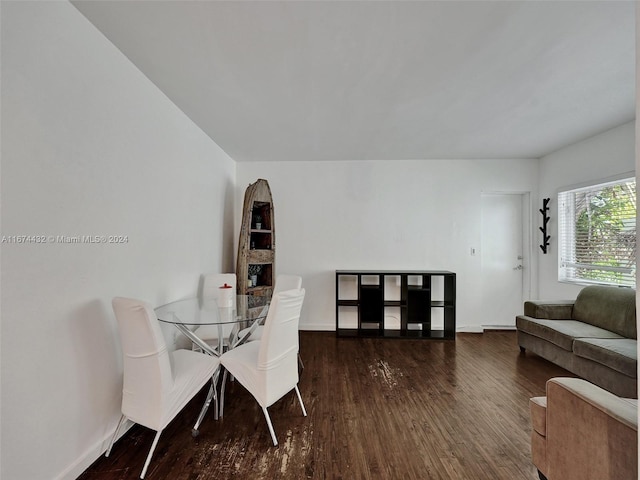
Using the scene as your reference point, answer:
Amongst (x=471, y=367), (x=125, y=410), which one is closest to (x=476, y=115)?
(x=471, y=367)

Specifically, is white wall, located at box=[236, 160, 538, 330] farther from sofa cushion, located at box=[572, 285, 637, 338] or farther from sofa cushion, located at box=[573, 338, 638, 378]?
sofa cushion, located at box=[573, 338, 638, 378]

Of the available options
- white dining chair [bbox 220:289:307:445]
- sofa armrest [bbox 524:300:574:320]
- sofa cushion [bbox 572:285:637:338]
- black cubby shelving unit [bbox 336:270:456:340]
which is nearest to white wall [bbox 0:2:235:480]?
white dining chair [bbox 220:289:307:445]

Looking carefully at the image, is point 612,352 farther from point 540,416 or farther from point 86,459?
point 86,459

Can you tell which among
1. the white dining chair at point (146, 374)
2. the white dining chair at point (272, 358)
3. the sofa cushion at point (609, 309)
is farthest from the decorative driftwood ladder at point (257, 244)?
the sofa cushion at point (609, 309)

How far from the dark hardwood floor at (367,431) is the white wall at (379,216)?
147 centimetres

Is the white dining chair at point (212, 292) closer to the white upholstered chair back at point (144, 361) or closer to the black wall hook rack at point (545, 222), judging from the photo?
the white upholstered chair back at point (144, 361)

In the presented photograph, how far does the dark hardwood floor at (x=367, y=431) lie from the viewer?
164cm

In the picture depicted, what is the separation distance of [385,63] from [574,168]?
3.38 meters

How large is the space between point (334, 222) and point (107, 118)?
10.1 feet

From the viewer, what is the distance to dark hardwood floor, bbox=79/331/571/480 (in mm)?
1642

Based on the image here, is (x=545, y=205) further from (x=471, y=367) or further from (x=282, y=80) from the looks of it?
(x=282, y=80)

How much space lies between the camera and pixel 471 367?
3066mm

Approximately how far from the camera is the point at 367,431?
1.99m

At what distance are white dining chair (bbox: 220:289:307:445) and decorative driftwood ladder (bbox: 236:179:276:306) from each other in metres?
1.64
